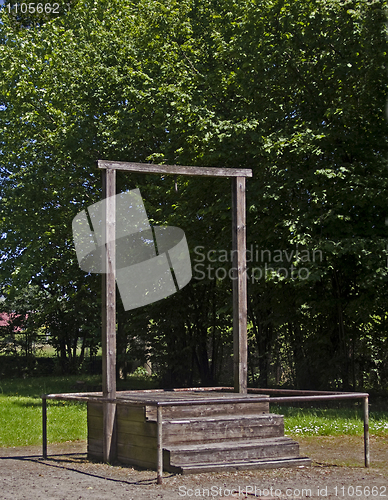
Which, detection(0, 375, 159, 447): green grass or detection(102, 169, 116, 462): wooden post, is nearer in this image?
detection(102, 169, 116, 462): wooden post

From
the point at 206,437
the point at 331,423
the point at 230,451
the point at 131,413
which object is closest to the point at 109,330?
the point at 131,413

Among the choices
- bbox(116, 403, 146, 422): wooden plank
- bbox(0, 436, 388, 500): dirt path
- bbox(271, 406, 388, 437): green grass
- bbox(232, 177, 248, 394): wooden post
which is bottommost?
bbox(271, 406, 388, 437): green grass

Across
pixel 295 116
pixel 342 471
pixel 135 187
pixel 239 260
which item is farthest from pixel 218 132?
pixel 342 471

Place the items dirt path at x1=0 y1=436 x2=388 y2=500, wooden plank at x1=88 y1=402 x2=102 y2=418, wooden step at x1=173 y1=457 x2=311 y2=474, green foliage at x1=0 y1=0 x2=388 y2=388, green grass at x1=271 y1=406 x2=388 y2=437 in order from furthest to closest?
green foliage at x1=0 y1=0 x2=388 y2=388, green grass at x1=271 y1=406 x2=388 y2=437, wooden plank at x1=88 y1=402 x2=102 y2=418, wooden step at x1=173 y1=457 x2=311 y2=474, dirt path at x1=0 y1=436 x2=388 y2=500

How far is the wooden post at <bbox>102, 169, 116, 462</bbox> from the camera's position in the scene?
7332 mm

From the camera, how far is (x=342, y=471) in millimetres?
6555

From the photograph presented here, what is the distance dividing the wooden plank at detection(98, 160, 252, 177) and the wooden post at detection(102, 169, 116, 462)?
13cm

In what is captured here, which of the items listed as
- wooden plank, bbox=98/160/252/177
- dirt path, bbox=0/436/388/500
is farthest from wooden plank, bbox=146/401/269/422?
wooden plank, bbox=98/160/252/177

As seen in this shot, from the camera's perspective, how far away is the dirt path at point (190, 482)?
540 centimetres

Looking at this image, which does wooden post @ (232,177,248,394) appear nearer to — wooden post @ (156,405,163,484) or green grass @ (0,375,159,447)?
wooden post @ (156,405,163,484)

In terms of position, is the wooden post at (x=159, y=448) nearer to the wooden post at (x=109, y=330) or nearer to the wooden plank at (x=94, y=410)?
the wooden post at (x=109, y=330)

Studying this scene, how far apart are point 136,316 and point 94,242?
2761 millimetres

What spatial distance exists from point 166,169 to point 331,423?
5.61 m

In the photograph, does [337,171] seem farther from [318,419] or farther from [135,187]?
[135,187]
